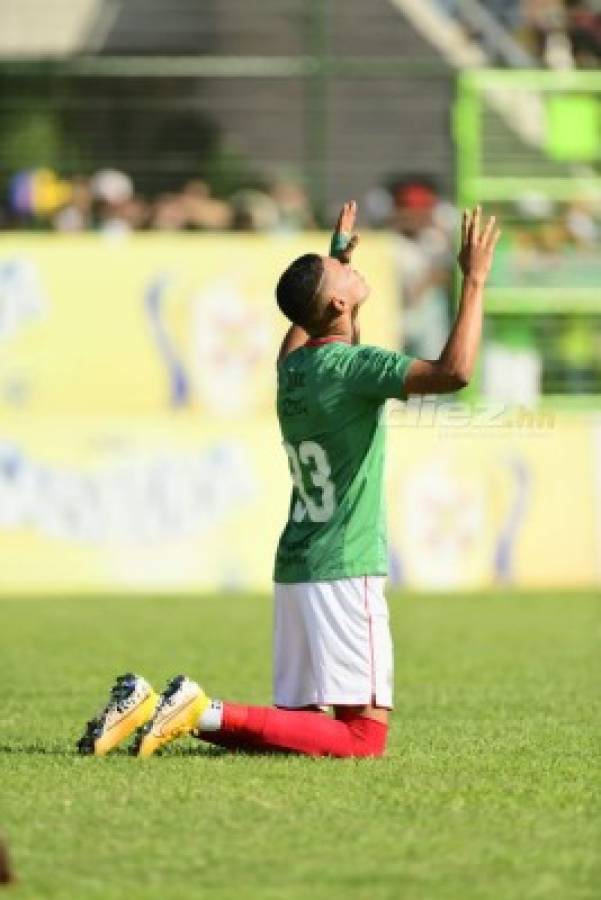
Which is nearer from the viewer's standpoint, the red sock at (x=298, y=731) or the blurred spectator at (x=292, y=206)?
the red sock at (x=298, y=731)

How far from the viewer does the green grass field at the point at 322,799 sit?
5.80 m

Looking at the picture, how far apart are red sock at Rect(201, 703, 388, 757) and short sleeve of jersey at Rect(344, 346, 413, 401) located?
3.66ft

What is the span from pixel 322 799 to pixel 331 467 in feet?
4.49

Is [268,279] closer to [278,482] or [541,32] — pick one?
[278,482]

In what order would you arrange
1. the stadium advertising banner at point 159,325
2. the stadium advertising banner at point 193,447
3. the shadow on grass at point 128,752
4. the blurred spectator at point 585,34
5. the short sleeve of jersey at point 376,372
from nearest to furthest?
the short sleeve of jersey at point 376,372, the shadow on grass at point 128,752, the stadium advertising banner at point 193,447, the stadium advertising banner at point 159,325, the blurred spectator at point 585,34

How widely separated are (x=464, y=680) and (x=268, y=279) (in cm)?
733

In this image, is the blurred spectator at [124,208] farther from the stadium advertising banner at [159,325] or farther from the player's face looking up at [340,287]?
the player's face looking up at [340,287]

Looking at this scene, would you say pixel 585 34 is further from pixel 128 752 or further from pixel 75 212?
pixel 128 752

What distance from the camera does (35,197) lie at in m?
18.4

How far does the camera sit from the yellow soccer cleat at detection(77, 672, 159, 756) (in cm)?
782

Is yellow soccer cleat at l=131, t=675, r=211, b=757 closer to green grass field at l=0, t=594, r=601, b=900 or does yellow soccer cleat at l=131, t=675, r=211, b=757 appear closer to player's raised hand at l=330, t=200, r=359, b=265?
green grass field at l=0, t=594, r=601, b=900

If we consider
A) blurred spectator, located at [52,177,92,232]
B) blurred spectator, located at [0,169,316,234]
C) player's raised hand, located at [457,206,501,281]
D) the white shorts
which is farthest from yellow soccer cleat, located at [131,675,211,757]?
blurred spectator, located at [52,177,92,232]
